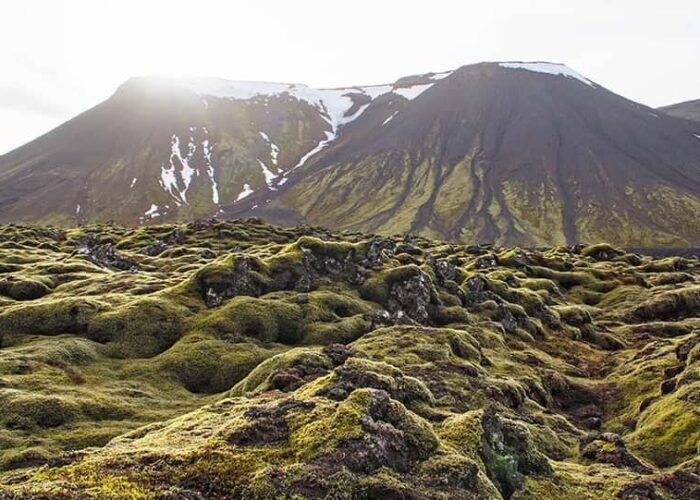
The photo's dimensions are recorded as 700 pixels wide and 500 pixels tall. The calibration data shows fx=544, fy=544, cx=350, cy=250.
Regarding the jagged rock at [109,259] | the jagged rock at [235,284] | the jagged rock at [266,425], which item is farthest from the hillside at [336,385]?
the jagged rock at [109,259]

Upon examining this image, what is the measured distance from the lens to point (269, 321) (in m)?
38.2

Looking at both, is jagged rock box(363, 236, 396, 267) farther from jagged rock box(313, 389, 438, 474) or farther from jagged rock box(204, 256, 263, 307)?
jagged rock box(313, 389, 438, 474)

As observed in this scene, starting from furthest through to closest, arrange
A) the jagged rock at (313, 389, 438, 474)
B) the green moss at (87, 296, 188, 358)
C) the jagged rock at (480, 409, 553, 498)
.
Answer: the green moss at (87, 296, 188, 358)
the jagged rock at (480, 409, 553, 498)
the jagged rock at (313, 389, 438, 474)

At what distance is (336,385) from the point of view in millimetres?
16703

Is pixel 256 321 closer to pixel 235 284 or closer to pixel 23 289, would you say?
pixel 235 284

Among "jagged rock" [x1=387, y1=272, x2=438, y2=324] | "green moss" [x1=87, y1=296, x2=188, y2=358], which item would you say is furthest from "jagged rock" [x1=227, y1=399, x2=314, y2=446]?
"jagged rock" [x1=387, y1=272, x2=438, y2=324]

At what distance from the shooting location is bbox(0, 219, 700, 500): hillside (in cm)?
1260

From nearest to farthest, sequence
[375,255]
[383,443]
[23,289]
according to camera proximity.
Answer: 1. [383,443]
2. [23,289]
3. [375,255]

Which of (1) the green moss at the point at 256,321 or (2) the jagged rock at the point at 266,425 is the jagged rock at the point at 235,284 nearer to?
(1) the green moss at the point at 256,321

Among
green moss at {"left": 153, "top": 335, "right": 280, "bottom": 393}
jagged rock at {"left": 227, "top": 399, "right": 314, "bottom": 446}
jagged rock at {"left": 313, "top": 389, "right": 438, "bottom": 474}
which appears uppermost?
jagged rock at {"left": 227, "top": 399, "right": 314, "bottom": 446}

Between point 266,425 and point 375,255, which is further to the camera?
point 375,255

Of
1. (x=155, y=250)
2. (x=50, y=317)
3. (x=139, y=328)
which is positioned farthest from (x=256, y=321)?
(x=155, y=250)

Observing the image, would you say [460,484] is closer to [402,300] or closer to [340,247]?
[402,300]

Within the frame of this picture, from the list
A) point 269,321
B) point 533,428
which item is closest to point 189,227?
point 269,321
